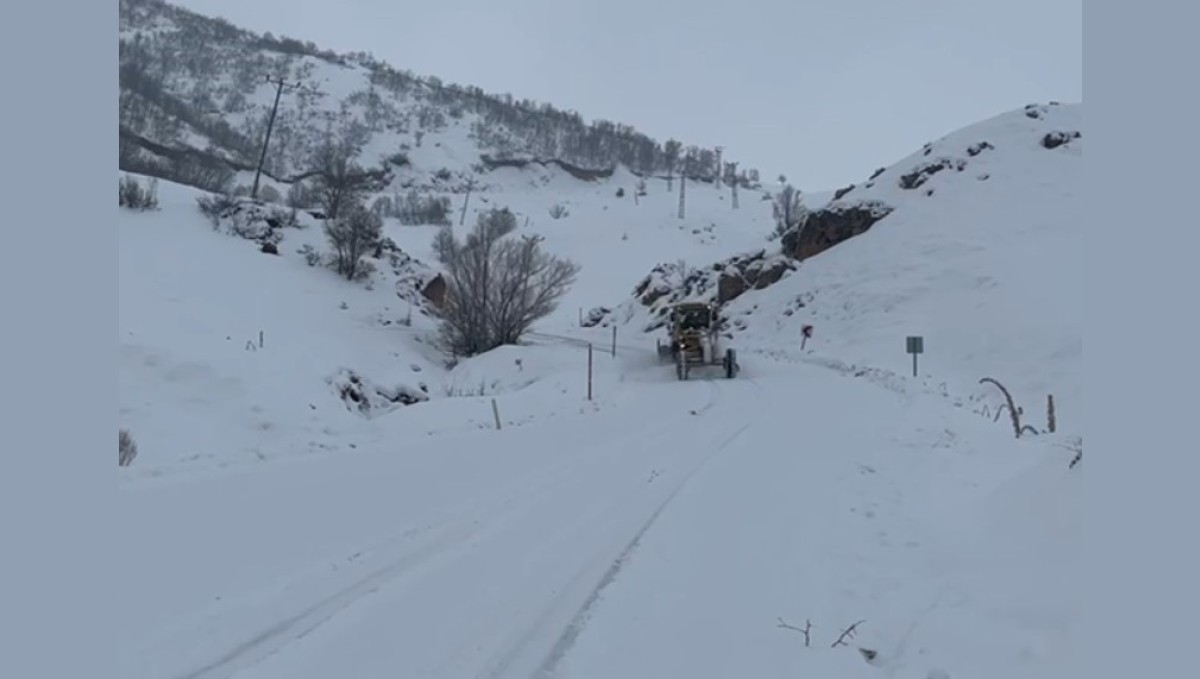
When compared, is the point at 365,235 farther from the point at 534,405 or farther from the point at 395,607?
the point at 395,607

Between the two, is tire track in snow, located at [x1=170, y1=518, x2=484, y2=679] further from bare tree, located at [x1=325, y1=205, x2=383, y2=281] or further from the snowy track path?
bare tree, located at [x1=325, y1=205, x2=383, y2=281]

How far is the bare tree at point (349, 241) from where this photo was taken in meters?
33.3

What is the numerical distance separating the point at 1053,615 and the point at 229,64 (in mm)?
153668

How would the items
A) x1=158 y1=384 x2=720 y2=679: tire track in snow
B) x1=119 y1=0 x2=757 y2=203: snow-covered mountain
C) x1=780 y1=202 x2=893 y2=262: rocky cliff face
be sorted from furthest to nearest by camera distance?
x1=119 y1=0 x2=757 y2=203: snow-covered mountain
x1=780 y1=202 x2=893 y2=262: rocky cliff face
x1=158 y1=384 x2=720 y2=679: tire track in snow

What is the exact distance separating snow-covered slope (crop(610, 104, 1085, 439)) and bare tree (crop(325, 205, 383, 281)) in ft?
64.8

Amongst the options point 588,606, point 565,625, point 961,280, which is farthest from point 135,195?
point 961,280

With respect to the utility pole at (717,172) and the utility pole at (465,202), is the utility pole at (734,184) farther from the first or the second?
the utility pole at (465,202)

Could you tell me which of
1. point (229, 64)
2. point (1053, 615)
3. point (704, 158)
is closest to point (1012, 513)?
point (1053, 615)

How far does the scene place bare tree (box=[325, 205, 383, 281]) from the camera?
33344mm

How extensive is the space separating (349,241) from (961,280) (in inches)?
1135

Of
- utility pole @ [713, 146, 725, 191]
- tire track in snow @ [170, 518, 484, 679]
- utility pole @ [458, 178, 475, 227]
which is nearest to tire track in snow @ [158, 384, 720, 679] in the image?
tire track in snow @ [170, 518, 484, 679]

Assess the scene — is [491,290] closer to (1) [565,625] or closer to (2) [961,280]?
(2) [961,280]

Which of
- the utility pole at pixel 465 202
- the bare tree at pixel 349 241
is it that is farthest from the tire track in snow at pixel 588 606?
the utility pole at pixel 465 202

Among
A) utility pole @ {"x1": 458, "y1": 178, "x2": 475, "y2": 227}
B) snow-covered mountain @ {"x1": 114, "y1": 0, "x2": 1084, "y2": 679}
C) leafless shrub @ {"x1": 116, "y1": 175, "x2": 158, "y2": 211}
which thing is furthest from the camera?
utility pole @ {"x1": 458, "y1": 178, "x2": 475, "y2": 227}
